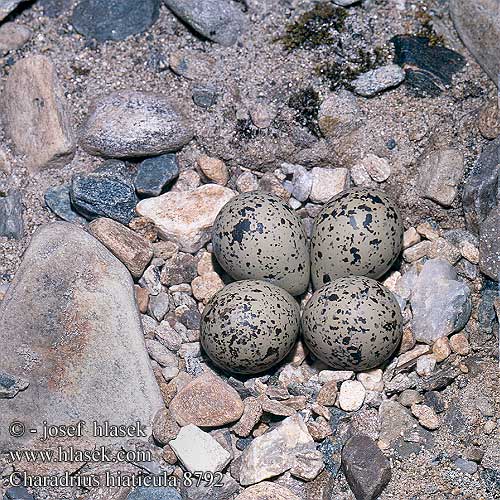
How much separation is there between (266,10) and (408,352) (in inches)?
80.0

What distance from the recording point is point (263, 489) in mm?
3525

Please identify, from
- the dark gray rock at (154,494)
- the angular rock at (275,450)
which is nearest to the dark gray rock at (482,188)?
the angular rock at (275,450)

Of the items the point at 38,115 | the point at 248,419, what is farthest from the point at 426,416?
the point at 38,115

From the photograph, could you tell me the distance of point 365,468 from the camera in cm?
351

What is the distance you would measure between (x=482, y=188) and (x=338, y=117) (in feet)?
2.65

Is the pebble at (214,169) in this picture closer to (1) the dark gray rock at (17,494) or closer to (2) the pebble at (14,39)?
(2) the pebble at (14,39)

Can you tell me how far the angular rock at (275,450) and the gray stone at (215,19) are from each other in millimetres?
2118

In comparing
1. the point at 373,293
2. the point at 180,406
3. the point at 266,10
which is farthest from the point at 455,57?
the point at 180,406

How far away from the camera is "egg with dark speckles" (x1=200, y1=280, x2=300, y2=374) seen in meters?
3.63

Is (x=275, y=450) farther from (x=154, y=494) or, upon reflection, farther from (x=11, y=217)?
(x=11, y=217)

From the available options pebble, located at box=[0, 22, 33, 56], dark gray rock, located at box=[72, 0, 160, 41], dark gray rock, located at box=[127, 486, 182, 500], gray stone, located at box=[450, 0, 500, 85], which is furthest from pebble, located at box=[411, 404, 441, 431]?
pebble, located at box=[0, 22, 33, 56]

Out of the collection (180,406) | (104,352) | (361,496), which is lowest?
(361,496)

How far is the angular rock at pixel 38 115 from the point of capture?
4.38 metres

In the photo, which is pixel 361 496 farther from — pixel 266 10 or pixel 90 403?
pixel 266 10
